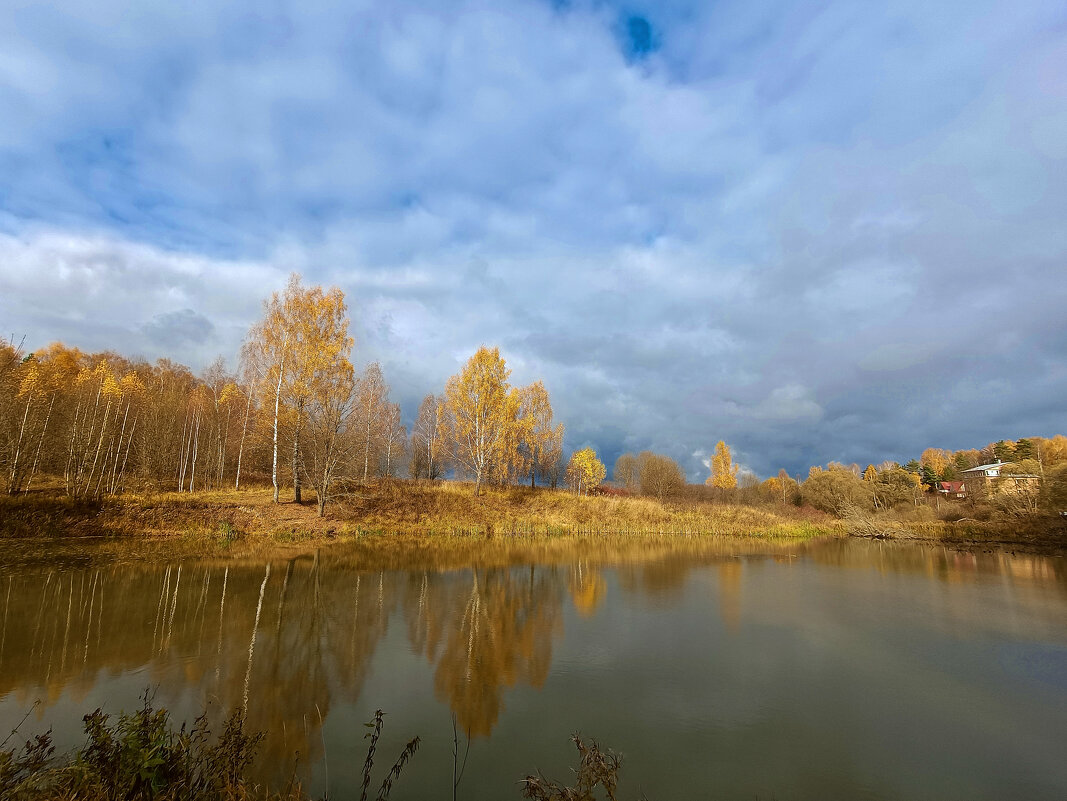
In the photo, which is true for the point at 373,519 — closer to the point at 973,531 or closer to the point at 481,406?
the point at 481,406

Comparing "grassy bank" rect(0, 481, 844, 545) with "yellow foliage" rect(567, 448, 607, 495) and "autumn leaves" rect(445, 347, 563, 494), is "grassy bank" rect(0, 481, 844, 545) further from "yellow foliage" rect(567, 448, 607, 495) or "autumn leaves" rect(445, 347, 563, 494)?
"yellow foliage" rect(567, 448, 607, 495)

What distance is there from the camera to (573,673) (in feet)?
27.1

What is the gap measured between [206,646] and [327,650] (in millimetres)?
2195

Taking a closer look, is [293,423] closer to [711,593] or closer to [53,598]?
[53,598]

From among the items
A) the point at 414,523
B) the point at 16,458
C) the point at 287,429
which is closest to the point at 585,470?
the point at 414,523

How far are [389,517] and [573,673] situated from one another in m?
22.1

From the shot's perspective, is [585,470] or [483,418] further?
[585,470]

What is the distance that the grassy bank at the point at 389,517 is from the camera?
825 inches

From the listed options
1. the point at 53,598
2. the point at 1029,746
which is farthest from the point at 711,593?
the point at 53,598

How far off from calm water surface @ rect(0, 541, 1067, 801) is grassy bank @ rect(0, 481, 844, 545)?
7.52m

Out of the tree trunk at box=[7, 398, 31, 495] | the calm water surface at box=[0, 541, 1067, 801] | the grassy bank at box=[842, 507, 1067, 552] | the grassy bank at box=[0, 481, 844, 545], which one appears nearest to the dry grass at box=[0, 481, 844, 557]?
the grassy bank at box=[0, 481, 844, 545]

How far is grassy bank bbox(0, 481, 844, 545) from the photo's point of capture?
21.0 metres

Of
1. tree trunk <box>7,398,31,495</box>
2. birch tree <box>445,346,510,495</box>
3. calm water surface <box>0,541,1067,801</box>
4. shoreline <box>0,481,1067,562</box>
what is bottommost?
calm water surface <box>0,541,1067,801</box>

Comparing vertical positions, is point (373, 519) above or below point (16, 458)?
below
